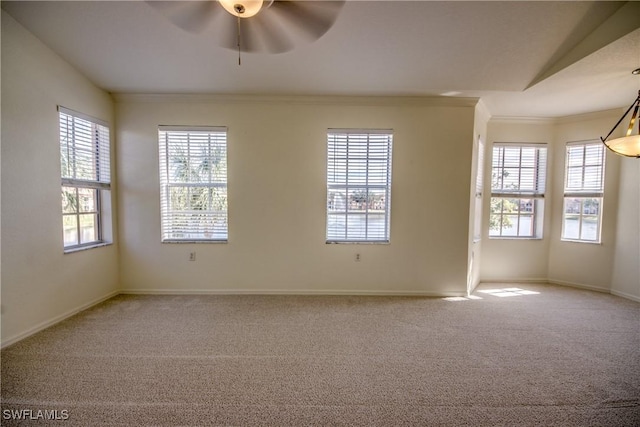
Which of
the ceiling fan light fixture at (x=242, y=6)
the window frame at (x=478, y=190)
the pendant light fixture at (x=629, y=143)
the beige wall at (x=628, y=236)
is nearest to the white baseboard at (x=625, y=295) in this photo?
the beige wall at (x=628, y=236)

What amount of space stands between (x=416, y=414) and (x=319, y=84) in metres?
3.26

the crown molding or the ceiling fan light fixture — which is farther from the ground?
the crown molding

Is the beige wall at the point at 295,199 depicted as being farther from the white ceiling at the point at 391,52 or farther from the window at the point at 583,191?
the window at the point at 583,191

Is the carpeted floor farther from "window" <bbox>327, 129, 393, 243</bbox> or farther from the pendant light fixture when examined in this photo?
the pendant light fixture

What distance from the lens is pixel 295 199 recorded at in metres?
3.46

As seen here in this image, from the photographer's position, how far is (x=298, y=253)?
351 centimetres

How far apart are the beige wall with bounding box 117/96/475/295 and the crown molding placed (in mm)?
13

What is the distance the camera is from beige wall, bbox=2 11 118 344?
7.30 feet

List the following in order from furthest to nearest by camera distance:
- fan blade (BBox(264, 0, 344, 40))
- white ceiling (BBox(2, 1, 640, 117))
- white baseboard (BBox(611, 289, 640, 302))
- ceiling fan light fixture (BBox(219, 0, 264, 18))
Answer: white baseboard (BBox(611, 289, 640, 302)) → white ceiling (BBox(2, 1, 640, 117)) → fan blade (BBox(264, 0, 344, 40)) → ceiling fan light fixture (BBox(219, 0, 264, 18))

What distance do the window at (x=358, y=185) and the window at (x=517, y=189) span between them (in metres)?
2.03

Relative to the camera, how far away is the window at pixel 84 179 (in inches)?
110

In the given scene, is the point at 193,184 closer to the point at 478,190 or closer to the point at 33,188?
the point at 33,188

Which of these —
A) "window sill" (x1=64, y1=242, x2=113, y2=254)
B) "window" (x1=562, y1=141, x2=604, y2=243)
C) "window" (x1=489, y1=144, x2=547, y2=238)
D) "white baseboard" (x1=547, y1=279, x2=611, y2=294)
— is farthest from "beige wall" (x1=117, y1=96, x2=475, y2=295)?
"window" (x1=562, y1=141, x2=604, y2=243)

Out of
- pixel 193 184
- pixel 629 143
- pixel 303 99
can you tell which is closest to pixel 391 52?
pixel 303 99
